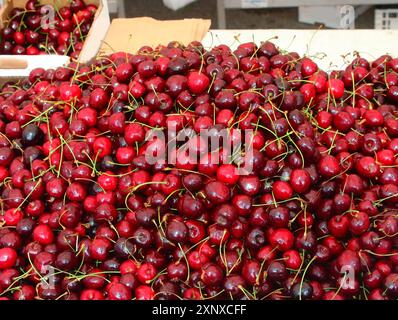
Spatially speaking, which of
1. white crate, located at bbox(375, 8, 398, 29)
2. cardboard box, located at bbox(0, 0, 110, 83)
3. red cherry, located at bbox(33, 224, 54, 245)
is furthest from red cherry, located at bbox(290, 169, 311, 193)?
white crate, located at bbox(375, 8, 398, 29)

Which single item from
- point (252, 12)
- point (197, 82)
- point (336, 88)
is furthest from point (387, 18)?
point (197, 82)

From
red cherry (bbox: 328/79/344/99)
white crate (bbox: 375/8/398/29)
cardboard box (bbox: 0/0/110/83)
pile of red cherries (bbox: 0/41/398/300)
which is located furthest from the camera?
white crate (bbox: 375/8/398/29)

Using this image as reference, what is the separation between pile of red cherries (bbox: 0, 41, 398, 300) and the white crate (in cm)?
168

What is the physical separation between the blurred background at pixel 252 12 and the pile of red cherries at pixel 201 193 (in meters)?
1.92

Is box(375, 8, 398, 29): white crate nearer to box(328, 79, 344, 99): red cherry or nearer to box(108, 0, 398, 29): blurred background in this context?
box(108, 0, 398, 29): blurred background

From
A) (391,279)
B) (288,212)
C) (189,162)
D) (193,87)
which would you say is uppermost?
(193,87)

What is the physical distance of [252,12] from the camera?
3.98 meters

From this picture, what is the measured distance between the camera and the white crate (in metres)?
3.19

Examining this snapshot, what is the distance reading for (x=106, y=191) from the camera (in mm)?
1522

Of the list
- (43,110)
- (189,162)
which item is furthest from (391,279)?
(43,110)

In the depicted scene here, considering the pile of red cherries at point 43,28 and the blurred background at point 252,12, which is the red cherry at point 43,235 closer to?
Answer: the pile of red cherries at point 43,28
